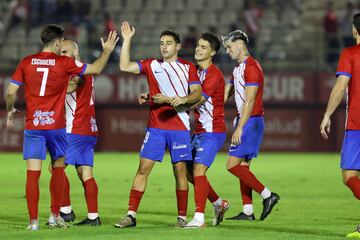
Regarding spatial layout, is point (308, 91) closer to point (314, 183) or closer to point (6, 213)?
point (314, 183)

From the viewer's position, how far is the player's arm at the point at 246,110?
1157 cm

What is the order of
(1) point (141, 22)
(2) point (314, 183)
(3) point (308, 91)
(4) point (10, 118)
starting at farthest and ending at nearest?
(1) point (141, 22)
(3) point (308, 91)
(2) point (314, 183)
(4) point (10, 118)

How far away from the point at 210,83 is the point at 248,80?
1.83ft

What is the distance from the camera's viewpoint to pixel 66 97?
12.2 metres

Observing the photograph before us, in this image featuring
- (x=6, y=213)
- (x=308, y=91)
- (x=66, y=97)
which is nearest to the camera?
(x=66, y=97)

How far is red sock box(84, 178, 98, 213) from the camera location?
11719mm

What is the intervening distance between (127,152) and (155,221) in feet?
53.9

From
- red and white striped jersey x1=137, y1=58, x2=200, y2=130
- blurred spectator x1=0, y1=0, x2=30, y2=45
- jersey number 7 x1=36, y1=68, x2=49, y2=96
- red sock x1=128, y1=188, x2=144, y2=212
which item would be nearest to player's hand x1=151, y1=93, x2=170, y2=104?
red and white striped jersey x1=137, y1=58, x2=200, y2=130

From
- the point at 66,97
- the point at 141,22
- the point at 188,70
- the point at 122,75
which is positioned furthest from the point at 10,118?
the point at 141,22

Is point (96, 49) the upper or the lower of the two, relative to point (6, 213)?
upper

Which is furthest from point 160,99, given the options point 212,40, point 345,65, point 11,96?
point 345,65

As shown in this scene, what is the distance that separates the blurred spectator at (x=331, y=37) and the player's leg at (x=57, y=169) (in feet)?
57.7

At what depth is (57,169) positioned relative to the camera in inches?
447

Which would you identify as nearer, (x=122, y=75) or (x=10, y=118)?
(x=10, y=118)
